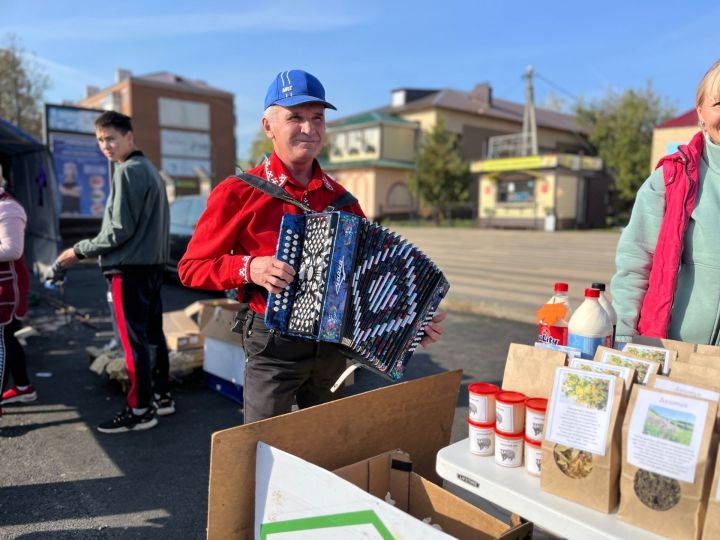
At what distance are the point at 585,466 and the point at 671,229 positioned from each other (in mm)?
1137

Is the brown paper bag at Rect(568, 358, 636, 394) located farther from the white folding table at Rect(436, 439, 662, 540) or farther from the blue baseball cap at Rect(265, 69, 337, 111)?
the blue baseball cap at Rect(265, 69, 337, 111)

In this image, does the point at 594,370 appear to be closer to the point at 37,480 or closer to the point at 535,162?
the point at 37,480

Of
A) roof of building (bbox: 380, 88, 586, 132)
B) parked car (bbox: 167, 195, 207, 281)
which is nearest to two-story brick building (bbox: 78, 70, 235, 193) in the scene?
roof of building (bbox: 380, 88, 586, 132)

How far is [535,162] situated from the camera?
31000mm

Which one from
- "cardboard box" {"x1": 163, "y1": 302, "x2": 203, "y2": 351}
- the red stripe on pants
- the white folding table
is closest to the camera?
the white folding table

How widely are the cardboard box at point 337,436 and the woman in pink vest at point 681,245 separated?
843 millimetres

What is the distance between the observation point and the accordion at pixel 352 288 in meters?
1.99

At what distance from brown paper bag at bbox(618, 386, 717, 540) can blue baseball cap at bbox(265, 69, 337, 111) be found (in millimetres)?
1573

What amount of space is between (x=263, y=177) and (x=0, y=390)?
3050 mm

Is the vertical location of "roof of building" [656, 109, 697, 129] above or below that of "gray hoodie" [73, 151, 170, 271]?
above

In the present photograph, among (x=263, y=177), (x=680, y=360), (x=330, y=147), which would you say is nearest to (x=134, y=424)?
(x=263, y=177)

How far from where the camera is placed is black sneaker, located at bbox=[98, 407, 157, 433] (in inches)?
155

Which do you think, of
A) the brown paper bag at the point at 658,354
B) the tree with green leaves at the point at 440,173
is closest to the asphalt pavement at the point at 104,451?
the brown paper bag at the point at 658,354

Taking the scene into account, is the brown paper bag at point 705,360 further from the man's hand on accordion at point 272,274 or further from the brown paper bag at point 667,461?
the man's hand on accordion at point 272,274
